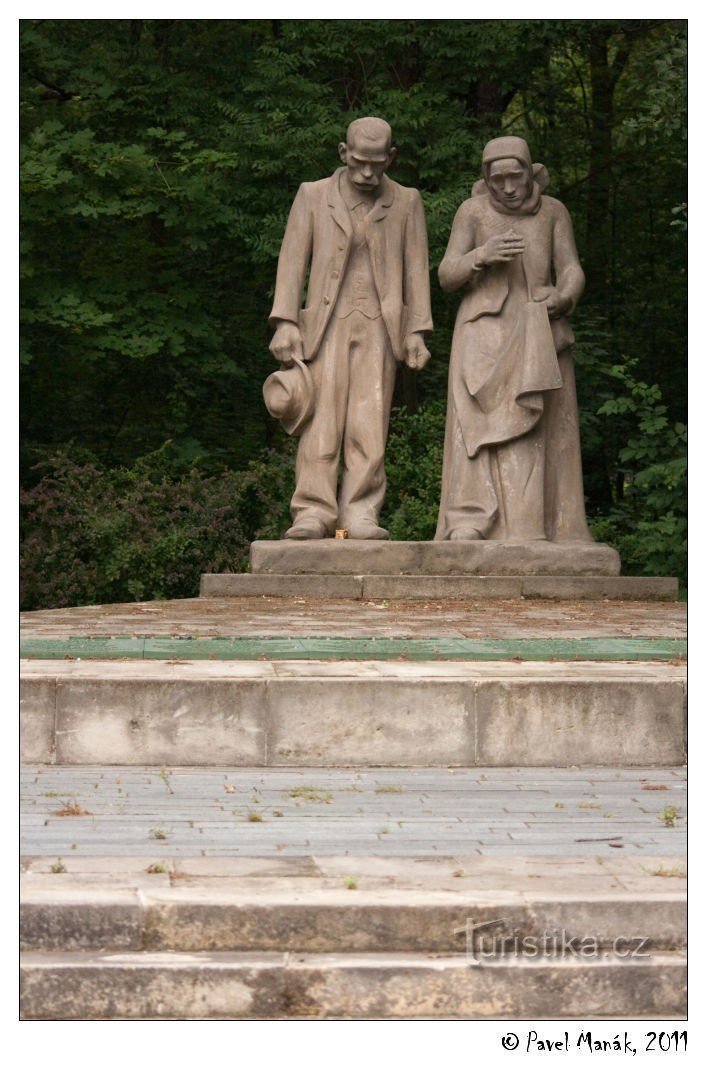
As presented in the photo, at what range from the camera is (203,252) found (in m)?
20.4

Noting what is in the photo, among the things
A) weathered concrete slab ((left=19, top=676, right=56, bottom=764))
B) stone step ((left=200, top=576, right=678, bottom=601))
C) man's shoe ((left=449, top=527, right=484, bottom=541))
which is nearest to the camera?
weathered concrete slab ((left=19, top=676, right=56, bottom=764))

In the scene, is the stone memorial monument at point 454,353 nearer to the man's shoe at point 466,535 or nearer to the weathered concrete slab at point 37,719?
the man's shoe at point 466,535

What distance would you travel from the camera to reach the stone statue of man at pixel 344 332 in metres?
12.6

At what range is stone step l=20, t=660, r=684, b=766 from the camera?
696 centimetres

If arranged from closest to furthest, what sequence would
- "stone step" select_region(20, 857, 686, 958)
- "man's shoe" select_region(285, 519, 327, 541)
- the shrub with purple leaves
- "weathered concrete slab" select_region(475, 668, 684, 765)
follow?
"stone step" select_region(20, 857, 686, 958) < "weathered concrete slab" select_region(475, 668, 684, 765) < "man's shoe" select_region(285, 519, 327, 541) < the shrub with purple leaves

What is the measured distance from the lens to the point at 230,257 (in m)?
20.9

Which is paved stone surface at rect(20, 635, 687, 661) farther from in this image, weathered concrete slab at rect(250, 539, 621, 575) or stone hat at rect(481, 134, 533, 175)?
stone hat at rect(481, 134, 533, 175)

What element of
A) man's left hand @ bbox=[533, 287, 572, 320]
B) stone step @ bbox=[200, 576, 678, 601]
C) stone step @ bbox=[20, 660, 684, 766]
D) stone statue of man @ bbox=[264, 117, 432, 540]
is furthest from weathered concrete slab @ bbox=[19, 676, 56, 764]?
man's left hand @ bbox=[533, 287, 572, 320]

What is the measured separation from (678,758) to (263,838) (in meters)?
2.31

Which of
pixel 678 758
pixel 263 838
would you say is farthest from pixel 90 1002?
pixel 678 758

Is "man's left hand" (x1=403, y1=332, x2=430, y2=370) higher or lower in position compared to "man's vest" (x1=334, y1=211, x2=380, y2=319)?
lower

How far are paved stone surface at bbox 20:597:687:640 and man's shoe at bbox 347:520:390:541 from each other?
0.92 m

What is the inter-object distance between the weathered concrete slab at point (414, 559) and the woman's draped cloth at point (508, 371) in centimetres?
90

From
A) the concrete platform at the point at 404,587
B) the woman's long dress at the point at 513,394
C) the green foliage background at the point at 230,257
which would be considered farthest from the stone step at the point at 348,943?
the green foliage background at the point at 230,257
